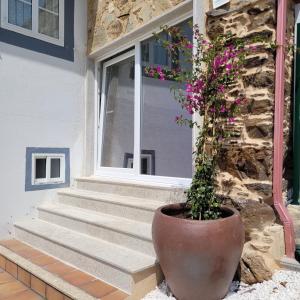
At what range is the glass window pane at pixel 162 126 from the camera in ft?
11.4

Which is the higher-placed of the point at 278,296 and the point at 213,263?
the point at 213,263

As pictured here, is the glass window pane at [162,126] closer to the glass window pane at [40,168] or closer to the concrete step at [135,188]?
the concrete step at [135,188]

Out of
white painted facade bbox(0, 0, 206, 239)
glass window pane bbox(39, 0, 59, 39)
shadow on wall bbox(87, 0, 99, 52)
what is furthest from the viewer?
shadow on wall bbox(87, 0, 99, 52)

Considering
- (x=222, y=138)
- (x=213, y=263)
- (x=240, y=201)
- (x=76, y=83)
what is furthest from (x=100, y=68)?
(x=213, y=263)

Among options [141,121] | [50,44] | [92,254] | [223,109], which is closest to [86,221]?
[92,254]

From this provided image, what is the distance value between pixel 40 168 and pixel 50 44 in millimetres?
1491

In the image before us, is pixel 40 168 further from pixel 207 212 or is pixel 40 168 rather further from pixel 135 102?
pixel 207 212

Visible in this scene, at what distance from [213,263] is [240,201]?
59cm

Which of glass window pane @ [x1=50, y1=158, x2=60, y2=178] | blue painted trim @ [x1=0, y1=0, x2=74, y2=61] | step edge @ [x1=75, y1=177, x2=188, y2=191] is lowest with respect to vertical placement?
step edge @ [x1=75, y1=177, x2=188, y2=191]

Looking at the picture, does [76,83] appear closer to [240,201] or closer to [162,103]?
[162,103]

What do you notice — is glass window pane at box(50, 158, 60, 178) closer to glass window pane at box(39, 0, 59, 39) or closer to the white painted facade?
the white painted facade

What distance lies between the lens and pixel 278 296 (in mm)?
2016

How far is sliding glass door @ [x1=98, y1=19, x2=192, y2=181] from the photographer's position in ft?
11.6

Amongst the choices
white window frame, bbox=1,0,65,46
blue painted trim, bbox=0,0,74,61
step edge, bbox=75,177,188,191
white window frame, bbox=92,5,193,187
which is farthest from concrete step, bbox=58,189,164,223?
white window frame, bbox=1,0,65,46
